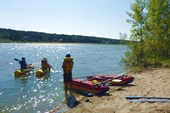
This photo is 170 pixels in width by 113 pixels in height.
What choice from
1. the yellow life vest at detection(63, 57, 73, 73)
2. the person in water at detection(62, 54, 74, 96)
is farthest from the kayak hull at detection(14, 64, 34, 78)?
the yellow life vest at detection(63, 57, 73, 73)

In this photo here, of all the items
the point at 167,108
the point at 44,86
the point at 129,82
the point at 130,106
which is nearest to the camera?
the point at 167,108

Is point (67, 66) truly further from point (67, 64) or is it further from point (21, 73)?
point (21, 73)

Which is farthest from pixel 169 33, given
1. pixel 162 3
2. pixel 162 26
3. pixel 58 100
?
pixel 58 100

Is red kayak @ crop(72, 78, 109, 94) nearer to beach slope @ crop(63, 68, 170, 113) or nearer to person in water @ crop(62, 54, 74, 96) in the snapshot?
beach slope @ crop(63, 68, 170, 113)

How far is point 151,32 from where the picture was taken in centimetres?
3005

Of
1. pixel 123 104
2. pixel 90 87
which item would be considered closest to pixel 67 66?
pixel 90 87

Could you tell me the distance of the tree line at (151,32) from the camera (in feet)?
94.9

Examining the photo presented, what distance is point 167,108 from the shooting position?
1042 centimetres

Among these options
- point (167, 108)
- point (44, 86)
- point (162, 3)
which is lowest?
point (44, 86)

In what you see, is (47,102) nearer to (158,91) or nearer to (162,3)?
(158,91)

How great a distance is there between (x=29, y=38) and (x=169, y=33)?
16938 centimetres

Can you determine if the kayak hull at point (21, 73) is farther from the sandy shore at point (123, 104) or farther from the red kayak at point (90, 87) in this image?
the sandy shore at point (123, 104)

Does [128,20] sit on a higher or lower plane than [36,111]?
higher

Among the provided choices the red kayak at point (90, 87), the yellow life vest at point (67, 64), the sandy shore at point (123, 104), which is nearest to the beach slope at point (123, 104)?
the sandy shore at point (123, 104)
